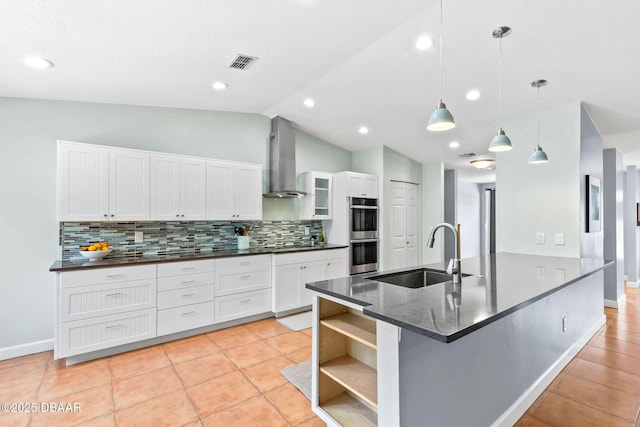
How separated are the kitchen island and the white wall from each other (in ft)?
2.99

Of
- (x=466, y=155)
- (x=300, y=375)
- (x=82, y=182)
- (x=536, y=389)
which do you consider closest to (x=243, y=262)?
(x=300, y=375)

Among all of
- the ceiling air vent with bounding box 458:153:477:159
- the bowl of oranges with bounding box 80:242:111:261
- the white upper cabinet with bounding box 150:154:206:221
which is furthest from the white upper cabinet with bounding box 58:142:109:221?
the ceiling air vent with bounding box 458:153:477:159

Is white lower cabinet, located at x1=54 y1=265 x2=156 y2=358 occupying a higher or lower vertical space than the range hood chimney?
lower

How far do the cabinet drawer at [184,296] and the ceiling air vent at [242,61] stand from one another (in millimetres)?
2313

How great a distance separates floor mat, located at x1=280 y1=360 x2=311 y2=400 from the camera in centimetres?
242

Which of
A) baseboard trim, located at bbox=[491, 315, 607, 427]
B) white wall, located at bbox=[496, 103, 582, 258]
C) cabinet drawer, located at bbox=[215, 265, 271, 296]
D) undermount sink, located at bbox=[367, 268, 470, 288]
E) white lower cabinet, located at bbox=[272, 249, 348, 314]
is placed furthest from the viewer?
white lower cabinet, located at bbox=[272, 249, 348, 314]

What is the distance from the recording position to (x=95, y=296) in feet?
9.49

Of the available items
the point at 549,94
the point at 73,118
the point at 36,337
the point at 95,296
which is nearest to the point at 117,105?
the point at 73,118

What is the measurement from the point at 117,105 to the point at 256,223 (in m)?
2.14

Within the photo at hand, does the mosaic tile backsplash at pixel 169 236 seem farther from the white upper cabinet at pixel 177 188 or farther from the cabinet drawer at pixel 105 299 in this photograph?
the cabinet drawer at pixel 105 299

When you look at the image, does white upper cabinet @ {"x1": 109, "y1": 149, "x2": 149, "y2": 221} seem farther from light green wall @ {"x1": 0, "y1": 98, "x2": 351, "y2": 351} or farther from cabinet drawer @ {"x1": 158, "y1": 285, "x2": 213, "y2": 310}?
cabinet drawer @ {"x1": 158, "y1": 285, "x2": 213, "y2": 310}

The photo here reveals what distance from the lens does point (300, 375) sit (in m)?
2.62

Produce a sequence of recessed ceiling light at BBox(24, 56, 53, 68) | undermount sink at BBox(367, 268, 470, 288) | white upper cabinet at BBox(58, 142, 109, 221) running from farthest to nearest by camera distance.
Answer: white upper cabinet at BBox(58, 142, 109, 221), recessed ceiling light at BBox(24, 56, 53, 68), undermount sink at BBox(367, 268, 470, 288)

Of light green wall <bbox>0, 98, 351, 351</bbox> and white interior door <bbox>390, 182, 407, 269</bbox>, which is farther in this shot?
white interior door <bbox>390, 182, 407, 269</bbox>
